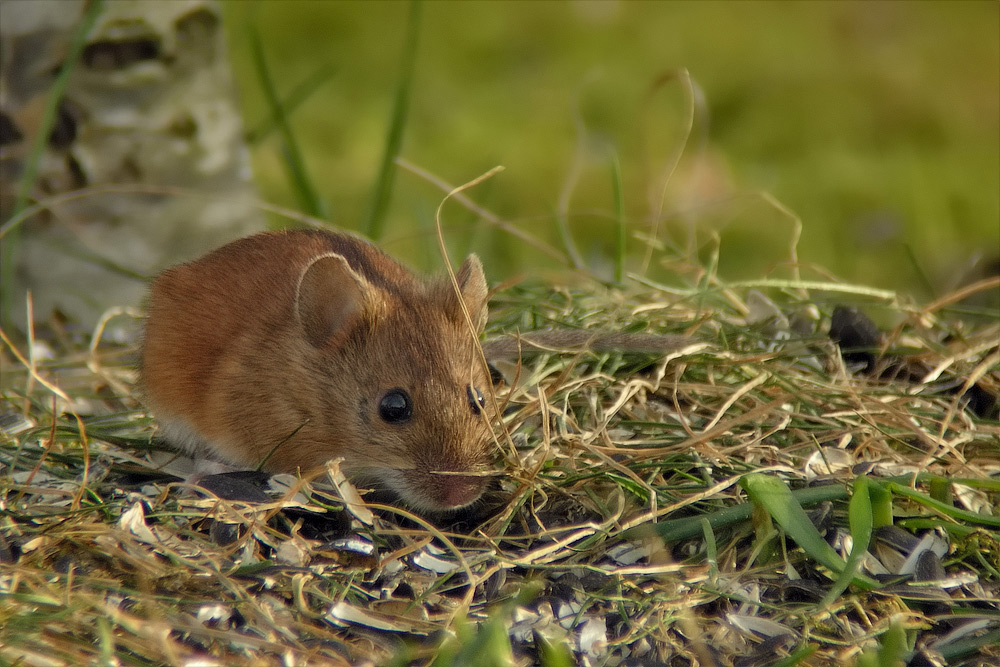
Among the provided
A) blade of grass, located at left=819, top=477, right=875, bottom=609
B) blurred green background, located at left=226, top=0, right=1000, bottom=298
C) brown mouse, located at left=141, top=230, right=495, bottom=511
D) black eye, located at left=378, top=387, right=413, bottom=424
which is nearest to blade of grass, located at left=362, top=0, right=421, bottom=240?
blurred green background, located at left=226, top=0, right=1000, bottom=298

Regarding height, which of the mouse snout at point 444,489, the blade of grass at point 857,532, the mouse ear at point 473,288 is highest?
the mouse ear at point 473,288

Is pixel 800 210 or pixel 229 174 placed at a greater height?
pixel 229 174

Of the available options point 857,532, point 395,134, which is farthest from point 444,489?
point 395,134

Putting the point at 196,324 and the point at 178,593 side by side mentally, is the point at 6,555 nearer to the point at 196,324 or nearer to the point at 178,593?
the point at 178,593

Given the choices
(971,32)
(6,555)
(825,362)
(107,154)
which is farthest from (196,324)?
(971,32)

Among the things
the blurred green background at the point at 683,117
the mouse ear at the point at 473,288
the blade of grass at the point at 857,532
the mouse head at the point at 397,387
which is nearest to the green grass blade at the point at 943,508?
the blade of grass at the point at 857,532

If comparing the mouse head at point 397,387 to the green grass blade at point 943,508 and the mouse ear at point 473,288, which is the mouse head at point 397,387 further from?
the green grass blade at point 943,508
